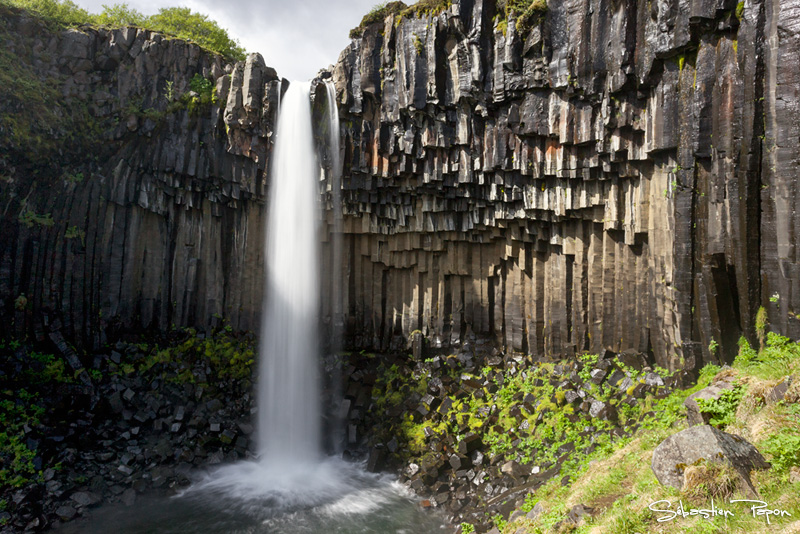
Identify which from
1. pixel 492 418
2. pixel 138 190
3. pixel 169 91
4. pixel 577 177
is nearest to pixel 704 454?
pixel 492 418

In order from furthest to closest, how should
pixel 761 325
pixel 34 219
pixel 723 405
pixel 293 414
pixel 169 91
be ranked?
pixel 169 91 → pixel 293 414 → pixel 34 219 → pixel 761 325 → pixel 723 405

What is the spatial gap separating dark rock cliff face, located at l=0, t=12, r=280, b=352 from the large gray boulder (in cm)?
1520

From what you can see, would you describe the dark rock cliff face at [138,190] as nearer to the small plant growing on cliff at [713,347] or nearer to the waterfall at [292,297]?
the waterfall at [292,297]

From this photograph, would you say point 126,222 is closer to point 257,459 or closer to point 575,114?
point 257,459

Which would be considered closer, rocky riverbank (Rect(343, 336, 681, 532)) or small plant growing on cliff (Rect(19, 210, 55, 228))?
rocky riverbank (Rect(343, 336, 681, 532))

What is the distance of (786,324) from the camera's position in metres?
8.35

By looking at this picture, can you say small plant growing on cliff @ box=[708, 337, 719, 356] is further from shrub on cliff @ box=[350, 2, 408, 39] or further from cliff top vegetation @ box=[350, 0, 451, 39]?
shrub on cliff @ box=[350, 2, 408, 39]

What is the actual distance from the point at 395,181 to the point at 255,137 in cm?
527

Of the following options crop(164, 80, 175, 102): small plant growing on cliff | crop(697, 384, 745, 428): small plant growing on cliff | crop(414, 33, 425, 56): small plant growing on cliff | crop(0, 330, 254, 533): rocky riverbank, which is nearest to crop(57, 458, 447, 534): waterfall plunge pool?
crop(0, 330, 254, 533): rocky riverbank

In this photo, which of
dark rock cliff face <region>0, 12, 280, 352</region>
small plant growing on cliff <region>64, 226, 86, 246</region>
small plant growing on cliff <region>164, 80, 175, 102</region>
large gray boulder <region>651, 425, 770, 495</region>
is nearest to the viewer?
large gray boulder <region>651, 425, 770, 495</region>

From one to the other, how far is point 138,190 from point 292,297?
21.4 feet

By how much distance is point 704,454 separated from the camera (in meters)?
5.57

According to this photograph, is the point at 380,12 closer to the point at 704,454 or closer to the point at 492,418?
the point at 492,418

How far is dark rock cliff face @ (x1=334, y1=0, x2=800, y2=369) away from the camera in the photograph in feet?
28.9
